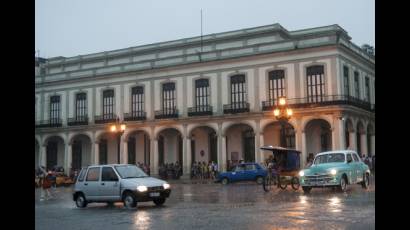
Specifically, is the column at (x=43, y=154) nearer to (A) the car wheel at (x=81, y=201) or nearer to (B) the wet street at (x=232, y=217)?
(A) the car wheel at (x=81, y=201)

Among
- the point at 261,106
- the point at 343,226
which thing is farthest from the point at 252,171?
the point at 343,226

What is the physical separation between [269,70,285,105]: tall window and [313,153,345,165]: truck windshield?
18061 millimetres

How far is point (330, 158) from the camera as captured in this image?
20516 mm

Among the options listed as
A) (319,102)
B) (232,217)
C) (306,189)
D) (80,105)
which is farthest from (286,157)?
(80,105)

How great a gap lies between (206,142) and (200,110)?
10.1ft

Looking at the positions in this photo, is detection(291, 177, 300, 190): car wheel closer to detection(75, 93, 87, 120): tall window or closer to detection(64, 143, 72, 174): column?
detection(75, 93, 87, 120): tall window

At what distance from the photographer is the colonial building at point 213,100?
1473 inches

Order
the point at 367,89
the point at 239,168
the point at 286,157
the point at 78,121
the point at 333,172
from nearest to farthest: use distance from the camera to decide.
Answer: the point at 333,172, the point at 286,157, the point at 239,168, the point at 367,89, the point at 78,121

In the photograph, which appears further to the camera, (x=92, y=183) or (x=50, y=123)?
(x=50, y=123)

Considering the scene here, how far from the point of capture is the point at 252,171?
30.4 meters

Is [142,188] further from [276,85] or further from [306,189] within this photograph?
[276,85]

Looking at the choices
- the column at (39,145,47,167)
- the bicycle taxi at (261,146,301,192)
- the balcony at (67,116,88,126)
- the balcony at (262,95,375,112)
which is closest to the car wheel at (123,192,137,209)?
the bicycle taxi at (261,146,301,192)
